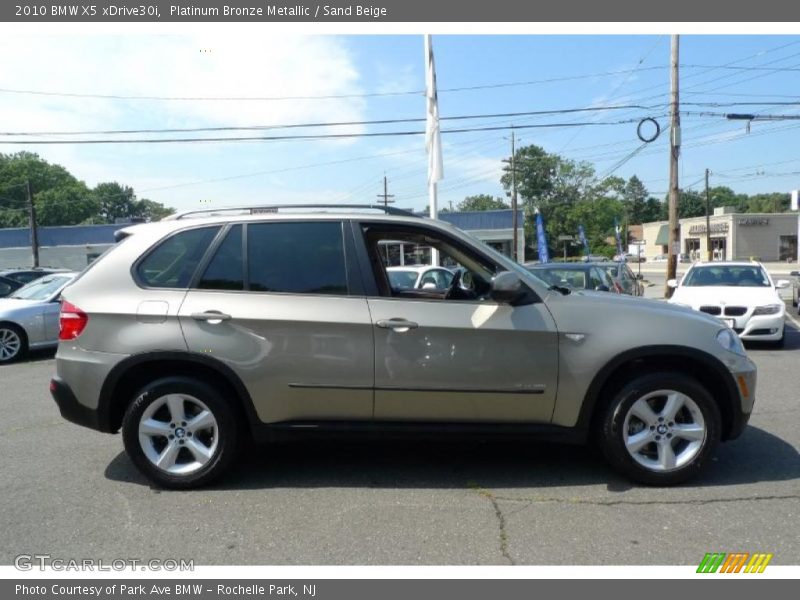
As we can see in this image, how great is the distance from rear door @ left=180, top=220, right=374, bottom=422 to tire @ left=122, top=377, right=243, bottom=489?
260mm

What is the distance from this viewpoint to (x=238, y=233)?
421 centimetres

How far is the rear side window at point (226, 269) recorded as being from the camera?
13.5 feet

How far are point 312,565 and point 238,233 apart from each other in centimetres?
221

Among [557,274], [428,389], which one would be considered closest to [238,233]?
[428,389]

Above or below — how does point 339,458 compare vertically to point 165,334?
below

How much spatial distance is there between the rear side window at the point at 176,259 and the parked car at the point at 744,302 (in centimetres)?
744

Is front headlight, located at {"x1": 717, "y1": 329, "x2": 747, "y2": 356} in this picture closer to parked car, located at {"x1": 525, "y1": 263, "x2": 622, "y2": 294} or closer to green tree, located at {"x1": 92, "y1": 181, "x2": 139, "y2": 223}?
parked car, located at {"x1": 525, "y1": 263, "x2": 622, "y2": 294}

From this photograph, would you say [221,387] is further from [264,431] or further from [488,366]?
[488,366]

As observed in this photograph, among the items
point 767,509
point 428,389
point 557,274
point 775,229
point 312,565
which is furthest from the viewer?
point 775,229

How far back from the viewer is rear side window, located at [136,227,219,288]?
4.15m

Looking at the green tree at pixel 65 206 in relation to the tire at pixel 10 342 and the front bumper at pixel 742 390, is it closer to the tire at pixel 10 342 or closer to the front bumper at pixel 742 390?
the tire at pixel 10 342

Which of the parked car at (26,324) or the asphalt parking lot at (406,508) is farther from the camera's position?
the parked car at (26,324)

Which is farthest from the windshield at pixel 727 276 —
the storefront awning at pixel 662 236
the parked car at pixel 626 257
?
the storefront awning at pixel 662 236

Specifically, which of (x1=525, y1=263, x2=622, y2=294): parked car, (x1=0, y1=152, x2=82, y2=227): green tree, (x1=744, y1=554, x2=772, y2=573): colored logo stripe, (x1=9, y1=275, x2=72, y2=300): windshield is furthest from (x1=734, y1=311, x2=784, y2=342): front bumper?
(x1=0, y1=152, x2=82, y2=227): green tree
